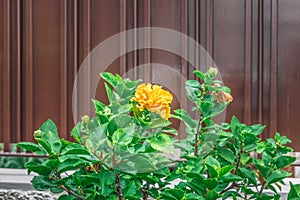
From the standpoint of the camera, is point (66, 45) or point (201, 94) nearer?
point (201, 94)

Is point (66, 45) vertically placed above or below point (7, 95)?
above

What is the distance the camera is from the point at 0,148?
2301 mm

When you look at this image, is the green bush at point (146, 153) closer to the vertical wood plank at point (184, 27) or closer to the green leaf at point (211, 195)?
the green leaf at point (211, 195)

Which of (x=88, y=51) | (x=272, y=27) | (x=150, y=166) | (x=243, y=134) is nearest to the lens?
(x=150, y=166)

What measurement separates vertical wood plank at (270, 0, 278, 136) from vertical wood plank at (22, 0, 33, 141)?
3.08 ft

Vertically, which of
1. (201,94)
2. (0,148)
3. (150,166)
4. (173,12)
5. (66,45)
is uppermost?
(173,12)

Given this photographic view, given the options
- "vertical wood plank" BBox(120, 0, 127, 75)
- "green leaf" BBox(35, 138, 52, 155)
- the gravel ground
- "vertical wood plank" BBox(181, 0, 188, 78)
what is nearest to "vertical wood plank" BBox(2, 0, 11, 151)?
the gravel ground

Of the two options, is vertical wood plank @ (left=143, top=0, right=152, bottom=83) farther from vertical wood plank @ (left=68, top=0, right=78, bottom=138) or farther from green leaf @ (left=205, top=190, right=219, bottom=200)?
green leaf @ (left=205, top=190, right=219, bottom=200)

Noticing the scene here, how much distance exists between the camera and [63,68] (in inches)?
76.9

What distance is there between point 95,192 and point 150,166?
0.16 metres

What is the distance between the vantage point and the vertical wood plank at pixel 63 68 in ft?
6.35

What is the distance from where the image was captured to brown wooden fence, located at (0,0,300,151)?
1.83m

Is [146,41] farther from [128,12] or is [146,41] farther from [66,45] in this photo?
[66,45]

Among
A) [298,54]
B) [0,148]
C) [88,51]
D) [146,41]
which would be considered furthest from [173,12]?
[0,148]
